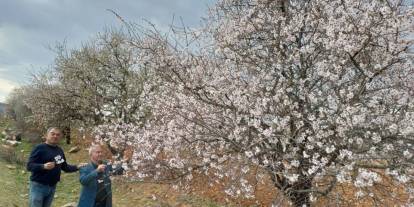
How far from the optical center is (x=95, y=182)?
312 inches

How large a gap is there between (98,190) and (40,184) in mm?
1112

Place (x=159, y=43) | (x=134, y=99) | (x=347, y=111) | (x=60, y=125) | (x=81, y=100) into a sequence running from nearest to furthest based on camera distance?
(x=347, y=111) < (x=159, y=43) < (x=134, y=99) < (x=81, y=100) < (x=60, y=125)

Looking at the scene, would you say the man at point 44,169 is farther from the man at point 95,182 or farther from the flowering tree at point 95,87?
the flowering tree at point 95,87

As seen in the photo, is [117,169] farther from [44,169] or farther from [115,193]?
[115,193]

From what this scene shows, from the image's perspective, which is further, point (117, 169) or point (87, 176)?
point (117, 169)

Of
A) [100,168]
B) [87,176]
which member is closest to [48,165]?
[87,176]

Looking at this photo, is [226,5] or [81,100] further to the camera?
[81,100]

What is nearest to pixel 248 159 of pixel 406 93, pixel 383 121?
pixel 383 121

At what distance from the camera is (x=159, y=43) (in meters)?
8.66

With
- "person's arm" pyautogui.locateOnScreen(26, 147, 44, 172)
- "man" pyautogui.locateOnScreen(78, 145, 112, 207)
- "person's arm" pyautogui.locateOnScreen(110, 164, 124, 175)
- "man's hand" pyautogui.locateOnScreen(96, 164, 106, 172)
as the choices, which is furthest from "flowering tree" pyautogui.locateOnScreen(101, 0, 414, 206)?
"person's arm" pyautogui.locateOnScreen(26, 147, 44, 172)

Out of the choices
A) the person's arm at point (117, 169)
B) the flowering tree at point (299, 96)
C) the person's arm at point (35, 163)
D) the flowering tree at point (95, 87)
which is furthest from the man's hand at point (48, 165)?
the flowering tree at point (95, 87)

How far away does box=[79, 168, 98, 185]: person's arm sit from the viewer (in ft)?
25.1

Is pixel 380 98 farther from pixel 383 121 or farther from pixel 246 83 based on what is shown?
pixel 246 83

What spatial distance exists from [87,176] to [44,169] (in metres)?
1.05
